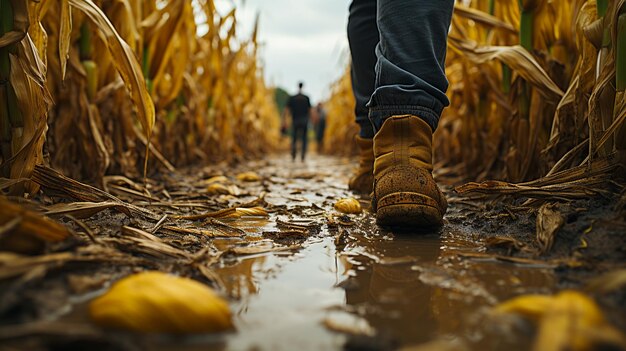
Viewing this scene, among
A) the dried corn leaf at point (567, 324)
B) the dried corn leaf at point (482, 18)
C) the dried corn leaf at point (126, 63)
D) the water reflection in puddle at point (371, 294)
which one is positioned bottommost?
the water reflection in puddle at point (371, 294)

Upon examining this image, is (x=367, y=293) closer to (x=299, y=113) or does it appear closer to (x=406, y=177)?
(x=406, y=177)

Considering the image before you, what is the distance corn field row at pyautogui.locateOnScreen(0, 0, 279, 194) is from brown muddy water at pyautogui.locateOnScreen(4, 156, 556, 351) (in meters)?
0.55

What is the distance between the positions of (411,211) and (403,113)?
273mm

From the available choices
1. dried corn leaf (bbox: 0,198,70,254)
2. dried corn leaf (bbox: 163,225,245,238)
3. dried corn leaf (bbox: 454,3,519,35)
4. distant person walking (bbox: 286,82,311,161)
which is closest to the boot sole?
dried corn leaf (bbox: 163,225,245,238)

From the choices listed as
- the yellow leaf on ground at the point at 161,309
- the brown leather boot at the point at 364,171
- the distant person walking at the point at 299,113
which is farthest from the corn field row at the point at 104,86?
the distant person walking at the point at 299,113

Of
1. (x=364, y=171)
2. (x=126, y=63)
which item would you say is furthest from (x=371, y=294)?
(x=364, y=171)

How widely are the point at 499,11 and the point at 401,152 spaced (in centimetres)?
123

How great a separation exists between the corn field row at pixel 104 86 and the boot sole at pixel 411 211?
625 mm

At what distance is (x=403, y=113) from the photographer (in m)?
1.12

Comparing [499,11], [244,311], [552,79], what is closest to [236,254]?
[244,311]

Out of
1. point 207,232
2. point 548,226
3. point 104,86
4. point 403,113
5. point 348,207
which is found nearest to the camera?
point 548,226

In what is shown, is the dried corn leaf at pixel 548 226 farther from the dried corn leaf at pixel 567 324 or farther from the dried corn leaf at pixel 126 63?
the dried corn leaf at pixel 126 63

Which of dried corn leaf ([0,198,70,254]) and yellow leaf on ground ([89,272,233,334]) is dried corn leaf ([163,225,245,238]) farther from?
yellow leaf on ground ([89,272,233,334])

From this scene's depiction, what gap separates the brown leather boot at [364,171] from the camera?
1802 millimetres
